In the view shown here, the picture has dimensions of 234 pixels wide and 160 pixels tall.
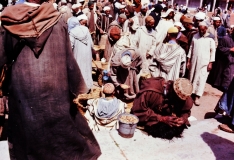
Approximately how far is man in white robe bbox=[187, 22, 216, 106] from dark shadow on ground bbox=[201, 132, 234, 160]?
2787mm

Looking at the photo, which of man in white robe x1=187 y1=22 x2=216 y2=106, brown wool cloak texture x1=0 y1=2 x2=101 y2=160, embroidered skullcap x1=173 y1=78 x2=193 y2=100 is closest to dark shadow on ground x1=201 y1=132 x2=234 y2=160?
embroidered skullcap x1=173 y1=78 x2=193 y2=100

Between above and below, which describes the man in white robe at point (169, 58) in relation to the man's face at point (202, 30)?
below

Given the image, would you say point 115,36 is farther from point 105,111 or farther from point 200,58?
point 200,58

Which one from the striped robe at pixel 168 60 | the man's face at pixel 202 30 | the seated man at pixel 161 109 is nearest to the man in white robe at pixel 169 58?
the striped robe at pixel 168 60

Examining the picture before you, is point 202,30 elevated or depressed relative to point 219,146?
elevated

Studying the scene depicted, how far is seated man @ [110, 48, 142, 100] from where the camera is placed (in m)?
5.80

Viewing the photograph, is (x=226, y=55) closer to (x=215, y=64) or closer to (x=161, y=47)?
(x=215, y=64)

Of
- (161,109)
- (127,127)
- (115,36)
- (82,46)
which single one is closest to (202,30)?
(115,36)

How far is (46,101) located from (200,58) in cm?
547

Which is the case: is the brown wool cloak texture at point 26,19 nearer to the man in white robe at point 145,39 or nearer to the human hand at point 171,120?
the human hand at point 171,120

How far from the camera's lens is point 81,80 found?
2502mm

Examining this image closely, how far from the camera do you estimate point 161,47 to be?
6.02 meters

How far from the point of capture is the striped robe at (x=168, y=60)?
19.5 ft

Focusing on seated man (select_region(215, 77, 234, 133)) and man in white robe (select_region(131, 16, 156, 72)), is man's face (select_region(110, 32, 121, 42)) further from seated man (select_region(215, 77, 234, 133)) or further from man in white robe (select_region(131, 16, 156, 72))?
seated man (select_region(215, 77, 234, 133))
